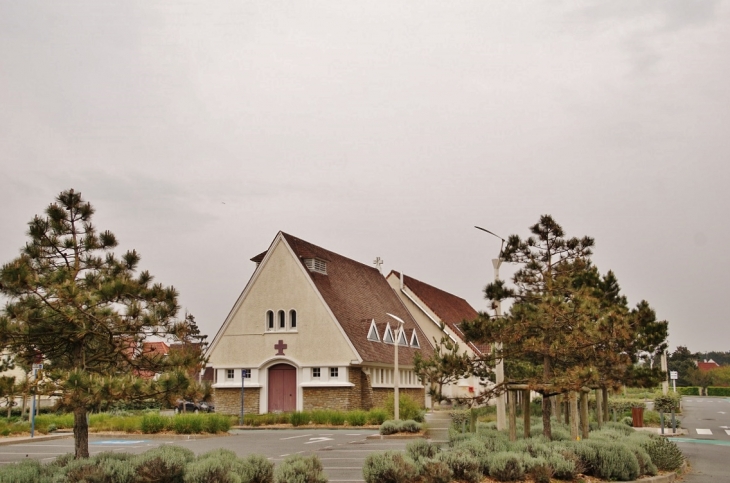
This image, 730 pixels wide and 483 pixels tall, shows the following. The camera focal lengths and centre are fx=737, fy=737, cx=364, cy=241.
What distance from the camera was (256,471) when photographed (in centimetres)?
1148

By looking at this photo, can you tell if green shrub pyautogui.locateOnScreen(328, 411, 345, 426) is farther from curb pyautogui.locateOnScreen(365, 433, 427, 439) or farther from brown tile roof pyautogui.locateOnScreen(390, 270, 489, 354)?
brown tile roof pyautogui.locateOnScreen(390, 270, 489, 354)

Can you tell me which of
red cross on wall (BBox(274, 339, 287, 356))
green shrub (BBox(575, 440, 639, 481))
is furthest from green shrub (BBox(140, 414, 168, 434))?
green shrub (BBox(575, 440, 639, 481))

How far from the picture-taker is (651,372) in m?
19.7

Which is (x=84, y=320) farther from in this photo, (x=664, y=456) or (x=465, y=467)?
(x=664, y=456)

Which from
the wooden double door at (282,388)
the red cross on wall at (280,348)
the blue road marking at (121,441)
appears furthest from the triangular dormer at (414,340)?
the blue road marking at (121,441)

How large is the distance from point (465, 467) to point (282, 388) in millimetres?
26967

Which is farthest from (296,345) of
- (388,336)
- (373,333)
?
(388,336)

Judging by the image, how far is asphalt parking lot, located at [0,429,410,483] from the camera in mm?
19397

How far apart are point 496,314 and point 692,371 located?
9133 cm

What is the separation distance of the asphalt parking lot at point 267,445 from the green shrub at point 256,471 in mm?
4113

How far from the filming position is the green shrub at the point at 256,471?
1131 cm

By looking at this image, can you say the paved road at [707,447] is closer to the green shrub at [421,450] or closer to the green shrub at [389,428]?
the green shrub at [421,450]

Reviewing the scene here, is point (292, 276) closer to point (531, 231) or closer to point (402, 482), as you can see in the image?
point (531, 231)

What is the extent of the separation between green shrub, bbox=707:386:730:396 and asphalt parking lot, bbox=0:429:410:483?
7376 centimetres
